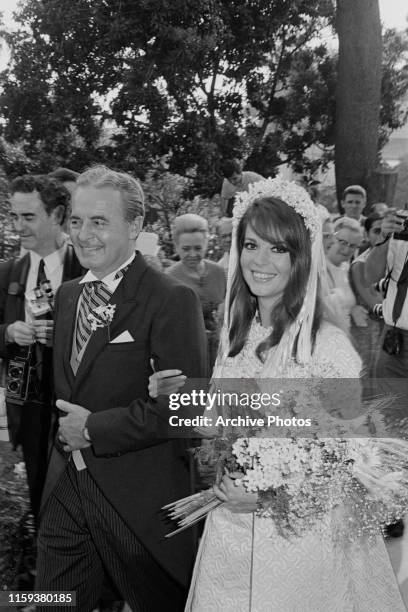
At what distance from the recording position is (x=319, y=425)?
6.92 feet

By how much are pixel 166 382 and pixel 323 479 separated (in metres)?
0.60

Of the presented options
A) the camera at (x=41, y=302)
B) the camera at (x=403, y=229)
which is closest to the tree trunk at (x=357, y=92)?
the camera at (x=403, y=229)

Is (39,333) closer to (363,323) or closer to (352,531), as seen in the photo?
(352,531)

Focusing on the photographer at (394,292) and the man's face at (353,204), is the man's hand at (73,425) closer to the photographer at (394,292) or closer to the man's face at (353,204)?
the photographer at (394,292)

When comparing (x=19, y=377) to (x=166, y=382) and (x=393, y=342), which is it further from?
(x=393, y=342)

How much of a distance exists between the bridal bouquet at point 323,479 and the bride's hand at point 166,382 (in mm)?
262

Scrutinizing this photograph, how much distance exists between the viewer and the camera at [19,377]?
3.48 metres

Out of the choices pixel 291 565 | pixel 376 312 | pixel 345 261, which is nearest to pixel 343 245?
pixel 345 261

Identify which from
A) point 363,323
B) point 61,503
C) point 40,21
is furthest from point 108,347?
point 40,21

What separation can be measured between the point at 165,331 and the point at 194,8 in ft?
23.8

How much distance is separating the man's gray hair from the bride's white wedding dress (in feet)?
2.35

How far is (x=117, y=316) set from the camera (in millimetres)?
2637

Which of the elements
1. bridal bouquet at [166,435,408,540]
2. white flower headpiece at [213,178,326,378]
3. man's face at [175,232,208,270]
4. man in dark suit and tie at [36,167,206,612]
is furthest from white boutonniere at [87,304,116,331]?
man's face at [175,232,208,270]

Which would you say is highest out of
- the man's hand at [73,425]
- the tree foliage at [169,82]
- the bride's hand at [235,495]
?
the tree foliage at [169,82]
